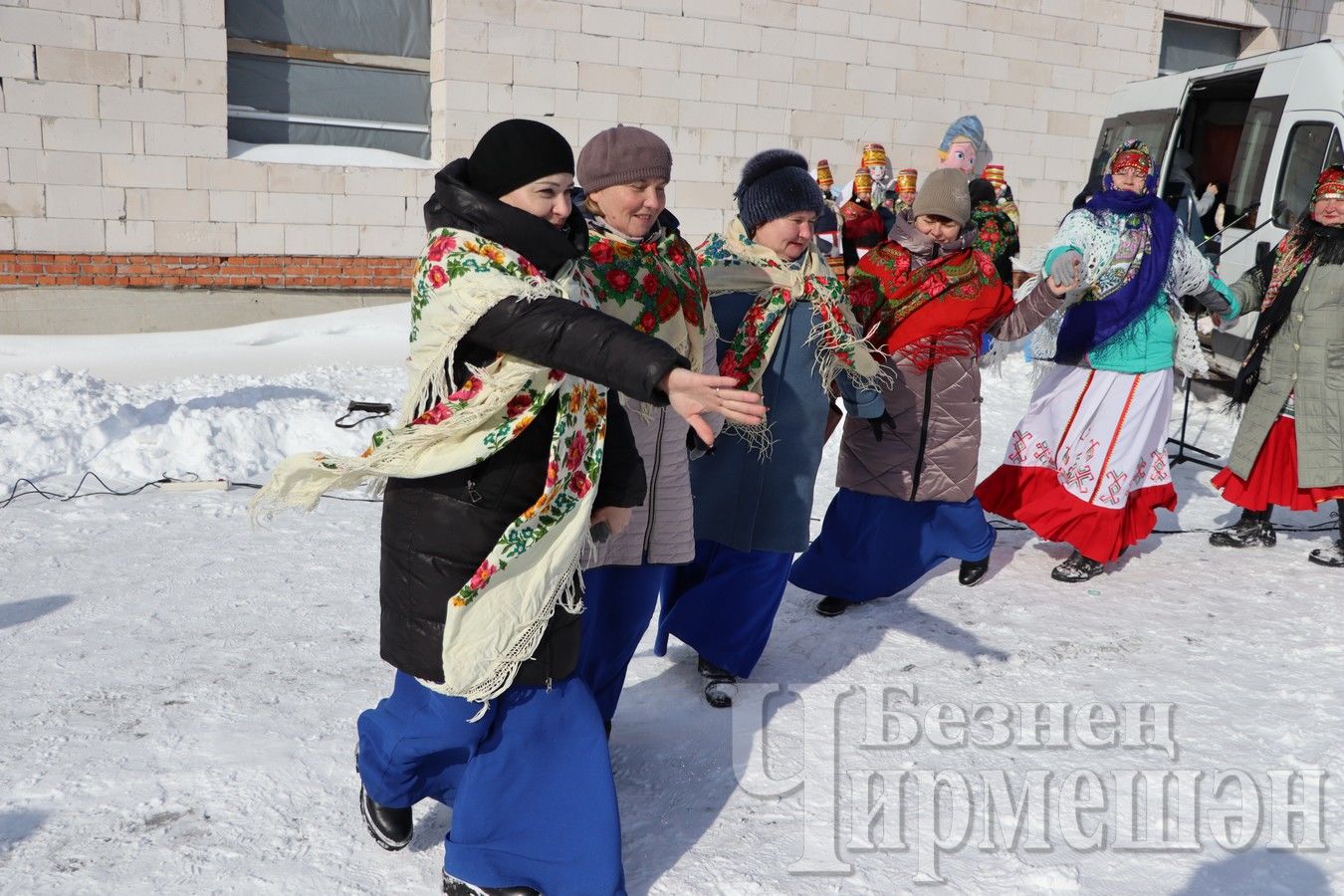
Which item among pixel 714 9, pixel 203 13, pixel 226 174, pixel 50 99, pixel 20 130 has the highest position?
pixel 714 9

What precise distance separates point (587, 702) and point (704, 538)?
3.60 feet

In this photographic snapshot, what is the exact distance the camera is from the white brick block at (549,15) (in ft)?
30.8

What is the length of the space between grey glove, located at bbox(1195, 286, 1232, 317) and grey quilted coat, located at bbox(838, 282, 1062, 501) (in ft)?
4.05

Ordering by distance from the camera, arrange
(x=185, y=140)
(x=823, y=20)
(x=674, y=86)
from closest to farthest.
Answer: (x=185, y=140), (x=674, y=86), (x=823, y=20)

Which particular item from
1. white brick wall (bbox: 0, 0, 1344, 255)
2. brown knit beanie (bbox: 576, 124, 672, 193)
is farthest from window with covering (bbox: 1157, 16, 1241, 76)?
brown knit beanie (bbox: 576, 124, 672, 193)

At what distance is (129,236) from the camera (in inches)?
337

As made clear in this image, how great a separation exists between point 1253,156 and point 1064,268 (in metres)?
5.91

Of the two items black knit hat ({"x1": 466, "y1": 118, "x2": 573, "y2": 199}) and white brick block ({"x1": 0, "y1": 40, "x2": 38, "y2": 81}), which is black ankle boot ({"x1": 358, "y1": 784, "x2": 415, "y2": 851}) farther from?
white brick block ({"x1": 0, "y1": 40, "x2": 38, "y2": 81})

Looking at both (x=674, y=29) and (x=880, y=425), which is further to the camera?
(x=674, y=29)

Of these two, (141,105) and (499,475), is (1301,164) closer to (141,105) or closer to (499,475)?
(499,475)

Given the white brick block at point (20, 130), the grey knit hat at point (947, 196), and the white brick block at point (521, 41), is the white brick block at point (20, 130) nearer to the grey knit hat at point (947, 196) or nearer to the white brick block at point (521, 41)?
the white brick block at point (521, 41)

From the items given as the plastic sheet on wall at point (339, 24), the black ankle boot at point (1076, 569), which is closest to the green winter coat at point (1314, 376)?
the black ankle boot at point (1076, 569)

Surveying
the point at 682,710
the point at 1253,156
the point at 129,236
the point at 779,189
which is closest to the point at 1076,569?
the point at 682,710

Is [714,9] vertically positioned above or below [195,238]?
above
